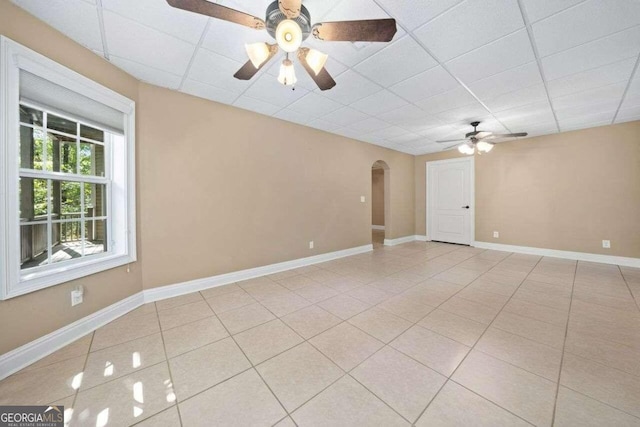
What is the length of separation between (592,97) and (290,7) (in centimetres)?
418

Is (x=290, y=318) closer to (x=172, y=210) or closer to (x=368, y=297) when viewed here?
(x=368, y=297)

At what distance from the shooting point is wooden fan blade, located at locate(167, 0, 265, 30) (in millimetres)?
1203

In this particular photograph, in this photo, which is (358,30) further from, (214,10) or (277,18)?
(214,10)

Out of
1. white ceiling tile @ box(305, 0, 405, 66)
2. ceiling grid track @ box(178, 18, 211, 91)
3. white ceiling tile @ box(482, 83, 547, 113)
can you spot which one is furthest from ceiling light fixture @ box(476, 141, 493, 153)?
ceiling grid track @ box(178, 18, 211, 91)

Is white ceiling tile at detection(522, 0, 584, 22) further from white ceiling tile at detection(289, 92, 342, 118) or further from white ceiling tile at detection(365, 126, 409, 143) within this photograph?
white ceiling tile at detection(365, 126, 409, 143)

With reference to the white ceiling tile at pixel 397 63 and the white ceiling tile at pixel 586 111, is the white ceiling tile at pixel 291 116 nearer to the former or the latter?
the white ceiling tile at pixel 397 63

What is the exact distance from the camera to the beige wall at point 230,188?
2.71 metres

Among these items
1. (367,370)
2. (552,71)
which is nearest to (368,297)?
(367,370)

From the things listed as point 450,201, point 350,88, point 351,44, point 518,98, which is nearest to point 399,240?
point 450,201

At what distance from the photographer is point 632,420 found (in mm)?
1208

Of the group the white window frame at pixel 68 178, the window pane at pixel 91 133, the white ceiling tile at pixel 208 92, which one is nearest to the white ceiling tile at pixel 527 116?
the white ceiling tile at pixel 208 92

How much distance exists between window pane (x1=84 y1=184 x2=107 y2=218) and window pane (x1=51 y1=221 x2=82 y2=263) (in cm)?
17

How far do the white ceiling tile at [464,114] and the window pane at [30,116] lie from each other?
465 cm

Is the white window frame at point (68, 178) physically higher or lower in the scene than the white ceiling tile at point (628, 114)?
Result: lower
